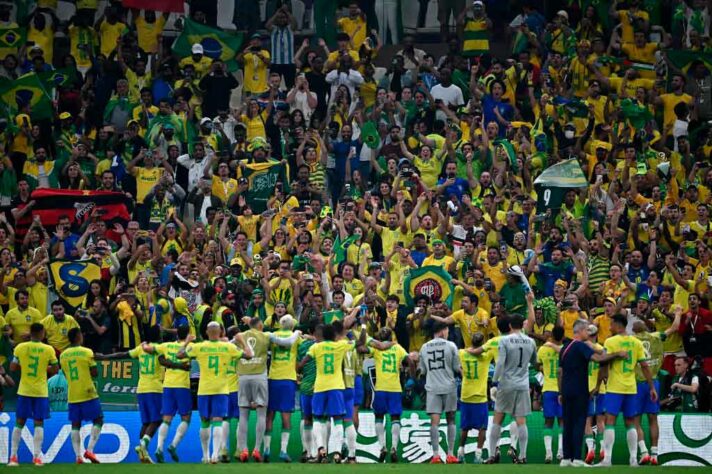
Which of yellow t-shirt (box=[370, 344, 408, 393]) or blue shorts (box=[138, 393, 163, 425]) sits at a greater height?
yellow t-shirt (box=[370, 344, 408, 393])

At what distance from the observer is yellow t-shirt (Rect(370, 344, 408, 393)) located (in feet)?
74.8

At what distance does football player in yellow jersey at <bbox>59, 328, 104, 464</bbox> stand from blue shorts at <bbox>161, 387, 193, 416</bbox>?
3.24 feet

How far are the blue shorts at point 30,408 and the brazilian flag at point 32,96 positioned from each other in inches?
380

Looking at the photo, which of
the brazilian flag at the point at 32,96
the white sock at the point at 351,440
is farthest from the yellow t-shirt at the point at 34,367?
the brazilian flag at the point at 32,96

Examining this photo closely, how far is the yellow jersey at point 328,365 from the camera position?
72.7 ft

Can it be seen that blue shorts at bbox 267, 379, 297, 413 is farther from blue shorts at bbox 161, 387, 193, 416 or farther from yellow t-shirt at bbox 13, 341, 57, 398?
yellow t-shirt at bbox 13, 341, 57, 398

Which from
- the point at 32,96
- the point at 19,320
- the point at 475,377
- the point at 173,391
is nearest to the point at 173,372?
the point at 173,391

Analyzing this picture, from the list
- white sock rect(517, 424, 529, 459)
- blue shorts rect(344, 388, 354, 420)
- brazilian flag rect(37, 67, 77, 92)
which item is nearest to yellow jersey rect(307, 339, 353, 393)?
blue shorts rect(344, 388, 354, 420)

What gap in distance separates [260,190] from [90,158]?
3.46 metres

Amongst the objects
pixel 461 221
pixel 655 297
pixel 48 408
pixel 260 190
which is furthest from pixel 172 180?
pixel 655 297

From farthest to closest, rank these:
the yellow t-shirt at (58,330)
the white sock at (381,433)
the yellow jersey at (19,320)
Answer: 1. the yellow jersey at (19,320)
2. the yellow t-shirt at (58,330)
3. the white sock at (381,433)

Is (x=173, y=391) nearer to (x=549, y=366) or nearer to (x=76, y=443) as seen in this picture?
(x=76, y=443)

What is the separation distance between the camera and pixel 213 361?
2217cm

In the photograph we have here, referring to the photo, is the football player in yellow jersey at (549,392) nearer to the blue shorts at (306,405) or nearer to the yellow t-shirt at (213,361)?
the blue shorts at (306,405)
